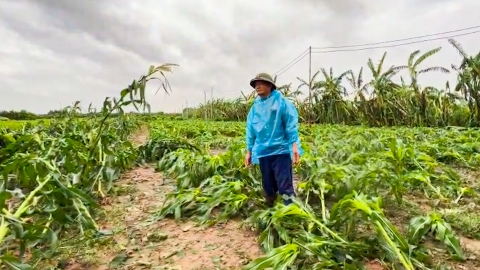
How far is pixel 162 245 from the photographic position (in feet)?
9.25

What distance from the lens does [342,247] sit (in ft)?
7.48

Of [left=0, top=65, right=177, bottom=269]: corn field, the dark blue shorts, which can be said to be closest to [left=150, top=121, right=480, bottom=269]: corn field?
the dark blue shorts

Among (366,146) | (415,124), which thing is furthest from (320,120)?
(366,146)

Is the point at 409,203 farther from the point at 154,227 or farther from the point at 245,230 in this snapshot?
the point at 154,227

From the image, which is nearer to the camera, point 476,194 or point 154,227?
point 154,227

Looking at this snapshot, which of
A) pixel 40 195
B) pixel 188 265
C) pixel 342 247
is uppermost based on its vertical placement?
pixel 40 195

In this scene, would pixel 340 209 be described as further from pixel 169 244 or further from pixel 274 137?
pixel 169 244

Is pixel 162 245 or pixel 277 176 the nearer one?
pixel 162 245

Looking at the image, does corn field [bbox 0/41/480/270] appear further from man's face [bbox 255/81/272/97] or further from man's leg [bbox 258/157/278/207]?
man's face [bbox 255/81/272/97]

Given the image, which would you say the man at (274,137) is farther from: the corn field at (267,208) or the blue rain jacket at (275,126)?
the corn field at (267,208)

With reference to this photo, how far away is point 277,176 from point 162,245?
1.21 metres

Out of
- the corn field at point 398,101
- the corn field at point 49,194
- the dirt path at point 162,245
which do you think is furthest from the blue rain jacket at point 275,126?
the corn field at point 398,101

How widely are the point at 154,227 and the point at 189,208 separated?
1.33 feet

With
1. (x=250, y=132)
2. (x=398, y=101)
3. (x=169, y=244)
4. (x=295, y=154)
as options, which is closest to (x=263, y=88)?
(x=250, y=132)
